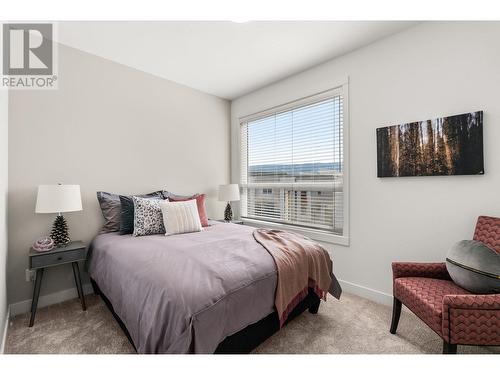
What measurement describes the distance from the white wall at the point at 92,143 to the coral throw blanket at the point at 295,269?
179 centimetres

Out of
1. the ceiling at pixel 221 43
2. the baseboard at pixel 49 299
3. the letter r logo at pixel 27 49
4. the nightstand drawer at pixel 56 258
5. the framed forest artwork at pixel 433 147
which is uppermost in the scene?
the ceiling at pixel 221 43

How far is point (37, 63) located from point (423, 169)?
383cm

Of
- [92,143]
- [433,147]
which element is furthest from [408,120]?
[92,143]

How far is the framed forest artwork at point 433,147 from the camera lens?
1.80m

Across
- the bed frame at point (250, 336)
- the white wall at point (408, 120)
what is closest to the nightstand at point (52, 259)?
the bed frame at point (250, 336)

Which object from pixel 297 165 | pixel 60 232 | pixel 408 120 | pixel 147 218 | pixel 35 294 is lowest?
pixel 35 294

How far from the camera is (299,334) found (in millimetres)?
1776

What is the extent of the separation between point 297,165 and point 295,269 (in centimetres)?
173

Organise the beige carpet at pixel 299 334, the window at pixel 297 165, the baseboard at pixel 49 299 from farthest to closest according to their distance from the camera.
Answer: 1. the window at pixel 297 165
2. the baseboard at pixel 49 299
3. the beige carpet at pixel 299 334

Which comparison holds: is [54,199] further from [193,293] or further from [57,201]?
[193,293]

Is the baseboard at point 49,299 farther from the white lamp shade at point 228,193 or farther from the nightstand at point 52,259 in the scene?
the white lamp shade at point 228,193

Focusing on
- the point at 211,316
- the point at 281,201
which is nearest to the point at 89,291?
the point at 211,316

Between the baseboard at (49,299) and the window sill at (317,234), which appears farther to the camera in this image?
the window sill at (317,234)

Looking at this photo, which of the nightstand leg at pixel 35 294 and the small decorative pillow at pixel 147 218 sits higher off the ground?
the small decorative pillow at pixel 147 218
